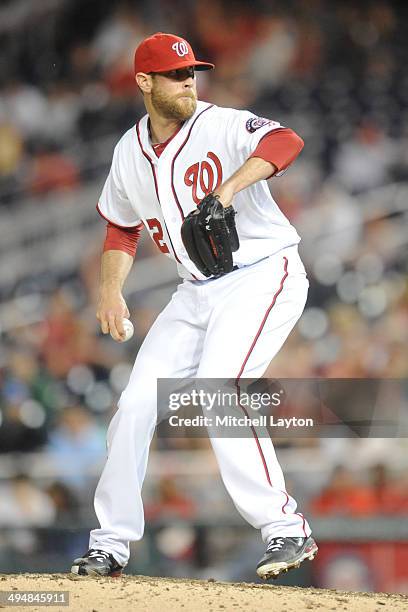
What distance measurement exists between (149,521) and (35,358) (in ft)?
2.96

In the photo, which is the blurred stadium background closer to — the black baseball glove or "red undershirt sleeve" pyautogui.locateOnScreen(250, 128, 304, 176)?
the black baseball glove

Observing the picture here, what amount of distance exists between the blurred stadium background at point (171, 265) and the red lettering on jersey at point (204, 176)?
67.1 inches

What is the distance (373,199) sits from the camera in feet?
14.1

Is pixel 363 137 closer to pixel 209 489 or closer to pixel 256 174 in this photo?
pixel 209 489

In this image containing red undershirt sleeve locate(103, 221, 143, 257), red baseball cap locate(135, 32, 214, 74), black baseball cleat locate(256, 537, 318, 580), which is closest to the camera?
black baseball cleat locate(256, 537, 318, 580)

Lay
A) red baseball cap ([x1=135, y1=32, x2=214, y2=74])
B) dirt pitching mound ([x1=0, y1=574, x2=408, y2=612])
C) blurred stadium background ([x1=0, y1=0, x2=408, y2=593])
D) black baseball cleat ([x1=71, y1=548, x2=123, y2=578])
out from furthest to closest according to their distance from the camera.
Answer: blurred stadium background ([x1=0, y1=0, x2=408, y2=593]), red baseball cap ([x1=135, y1=32, x2=214, y2=74]), black baseball cleat ([x1=71, y1=548, x2=123, y2=578]), dirt pitching mound ([x1=0, y1=574, x2=408, y2=612])

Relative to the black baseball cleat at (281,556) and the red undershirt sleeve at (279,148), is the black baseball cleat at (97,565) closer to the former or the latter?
the black baseball cleat at (281,556)

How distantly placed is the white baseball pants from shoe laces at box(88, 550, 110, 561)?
0.05ft

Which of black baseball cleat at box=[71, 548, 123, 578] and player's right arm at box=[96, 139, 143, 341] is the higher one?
player's right arm at box=[96, 139, 143, 341]

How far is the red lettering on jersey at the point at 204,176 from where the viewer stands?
238 centimetres

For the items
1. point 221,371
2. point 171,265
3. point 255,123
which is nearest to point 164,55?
point 255,123

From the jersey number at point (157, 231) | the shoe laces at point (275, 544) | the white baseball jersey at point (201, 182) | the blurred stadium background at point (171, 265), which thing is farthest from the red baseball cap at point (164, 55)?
the blurred stadium background at point (171, 265)

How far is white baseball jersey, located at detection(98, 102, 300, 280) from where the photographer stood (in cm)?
237

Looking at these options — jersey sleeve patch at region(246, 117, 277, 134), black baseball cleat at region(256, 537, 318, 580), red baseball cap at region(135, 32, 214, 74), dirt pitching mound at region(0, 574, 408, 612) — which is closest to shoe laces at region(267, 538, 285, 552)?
black baseball cleat at region(256, 537, 318, 580)
